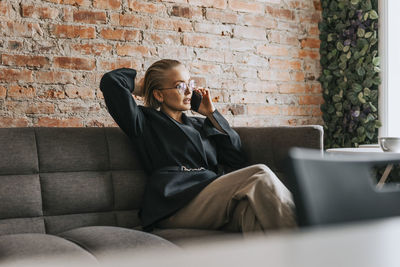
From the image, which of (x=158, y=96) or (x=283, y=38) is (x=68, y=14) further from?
(x=283, y=38)

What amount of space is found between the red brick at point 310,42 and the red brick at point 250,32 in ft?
1.15

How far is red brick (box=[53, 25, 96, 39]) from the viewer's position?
2612 mm

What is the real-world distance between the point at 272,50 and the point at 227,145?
4.04ft

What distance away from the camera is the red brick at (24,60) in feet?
8.17

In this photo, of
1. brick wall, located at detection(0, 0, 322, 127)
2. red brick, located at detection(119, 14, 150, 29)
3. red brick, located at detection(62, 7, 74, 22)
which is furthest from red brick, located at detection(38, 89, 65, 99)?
red brick, located at detection(119, 14, 150, 29)

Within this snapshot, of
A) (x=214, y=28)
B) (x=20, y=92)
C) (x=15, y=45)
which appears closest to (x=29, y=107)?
(x=20, y=92)

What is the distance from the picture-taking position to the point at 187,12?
298 cm

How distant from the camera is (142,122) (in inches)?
84.4

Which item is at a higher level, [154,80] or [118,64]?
[118,64]

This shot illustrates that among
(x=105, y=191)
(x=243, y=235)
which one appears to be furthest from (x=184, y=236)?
(x=105, y=191)

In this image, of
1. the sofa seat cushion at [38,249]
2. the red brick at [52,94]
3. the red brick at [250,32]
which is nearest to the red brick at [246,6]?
the red brick at [250,32]

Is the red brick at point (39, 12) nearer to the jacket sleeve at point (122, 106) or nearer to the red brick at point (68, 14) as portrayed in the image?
the red brick at point (68, 14)

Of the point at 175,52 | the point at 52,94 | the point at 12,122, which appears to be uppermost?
the point at 175,52

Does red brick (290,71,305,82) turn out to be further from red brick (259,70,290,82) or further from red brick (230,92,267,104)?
red brick (230,92,267,104)
